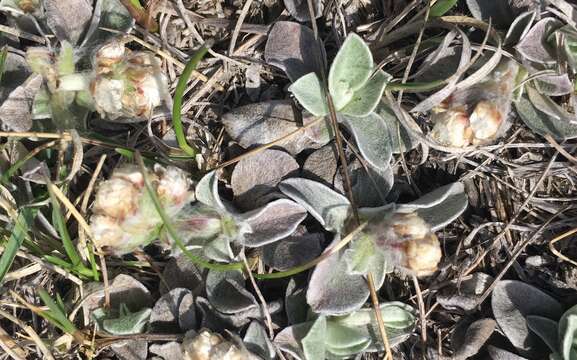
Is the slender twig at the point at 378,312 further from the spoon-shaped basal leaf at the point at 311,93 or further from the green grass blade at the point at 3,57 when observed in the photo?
the green grass blade at the point at 3,57

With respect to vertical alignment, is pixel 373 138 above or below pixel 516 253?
above

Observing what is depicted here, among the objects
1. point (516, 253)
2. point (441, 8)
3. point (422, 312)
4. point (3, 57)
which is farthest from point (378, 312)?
point (3, 57)

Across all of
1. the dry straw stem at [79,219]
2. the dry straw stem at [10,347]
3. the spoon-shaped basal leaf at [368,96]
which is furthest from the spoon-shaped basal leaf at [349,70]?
the dry straw stem at [10,347]

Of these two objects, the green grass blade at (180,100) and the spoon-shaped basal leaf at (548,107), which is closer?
the green grass blade at (180,100)

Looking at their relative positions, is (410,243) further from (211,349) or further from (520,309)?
(211,349)

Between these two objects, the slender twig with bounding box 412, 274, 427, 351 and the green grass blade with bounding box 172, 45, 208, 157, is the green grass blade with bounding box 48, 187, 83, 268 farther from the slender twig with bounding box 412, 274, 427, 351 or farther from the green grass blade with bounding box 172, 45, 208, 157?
the slender twig with bounding box 412, 274, 427, 351

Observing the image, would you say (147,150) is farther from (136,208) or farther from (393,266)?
(393,266)
